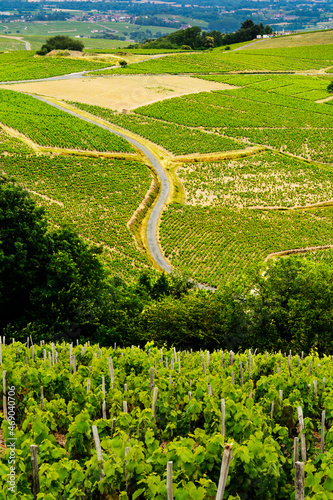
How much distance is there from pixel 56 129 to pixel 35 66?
69360 mm

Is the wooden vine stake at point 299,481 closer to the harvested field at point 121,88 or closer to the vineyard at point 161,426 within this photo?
the vineyard at point 161,426

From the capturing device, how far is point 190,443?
11758 mm

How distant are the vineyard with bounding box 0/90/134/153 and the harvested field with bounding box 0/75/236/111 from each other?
592 inches

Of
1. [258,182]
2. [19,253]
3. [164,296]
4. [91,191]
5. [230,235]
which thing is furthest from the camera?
[258,182]

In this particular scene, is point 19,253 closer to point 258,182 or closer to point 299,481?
point 299,481

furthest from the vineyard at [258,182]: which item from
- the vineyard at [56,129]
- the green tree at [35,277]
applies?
the green tree at [35,277]

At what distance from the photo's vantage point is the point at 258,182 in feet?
238

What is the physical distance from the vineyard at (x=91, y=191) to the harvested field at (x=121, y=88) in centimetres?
3477

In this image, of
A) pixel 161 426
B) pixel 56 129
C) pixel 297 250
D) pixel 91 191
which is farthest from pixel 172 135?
pixel 161 426

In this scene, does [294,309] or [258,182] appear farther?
[258,182]

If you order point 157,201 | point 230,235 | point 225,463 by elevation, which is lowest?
point 230,235

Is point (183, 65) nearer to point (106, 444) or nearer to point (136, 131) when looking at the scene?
point (136, 131)

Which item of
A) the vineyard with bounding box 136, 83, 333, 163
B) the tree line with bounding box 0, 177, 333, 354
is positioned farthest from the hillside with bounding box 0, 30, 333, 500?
the vineyard with bounding box 136, 83, 333, 163

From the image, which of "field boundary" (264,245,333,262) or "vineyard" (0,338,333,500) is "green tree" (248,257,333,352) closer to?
"vineyard" (0,338,333,500)
